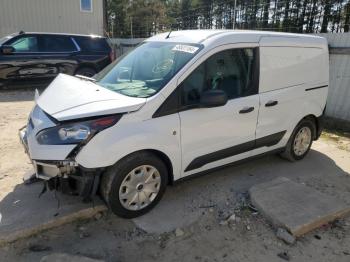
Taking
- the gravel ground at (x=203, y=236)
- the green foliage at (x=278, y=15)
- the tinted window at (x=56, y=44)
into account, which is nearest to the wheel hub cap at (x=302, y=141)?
the gravel ground at (x=203, y=236)

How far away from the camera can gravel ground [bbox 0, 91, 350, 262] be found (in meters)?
3.01

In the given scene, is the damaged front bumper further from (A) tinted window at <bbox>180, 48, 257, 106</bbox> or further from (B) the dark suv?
(B) the dark suv

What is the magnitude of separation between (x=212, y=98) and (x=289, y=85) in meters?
1.59

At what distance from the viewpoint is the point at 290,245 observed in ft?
10.4

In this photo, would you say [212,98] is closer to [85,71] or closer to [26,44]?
[85,71]

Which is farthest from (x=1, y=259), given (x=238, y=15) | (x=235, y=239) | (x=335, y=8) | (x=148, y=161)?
(x=238, y=15)

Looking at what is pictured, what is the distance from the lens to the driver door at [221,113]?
11.7 ft

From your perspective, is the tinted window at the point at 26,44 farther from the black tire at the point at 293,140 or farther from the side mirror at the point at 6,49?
the black tire at the point at 293,140

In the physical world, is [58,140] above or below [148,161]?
above

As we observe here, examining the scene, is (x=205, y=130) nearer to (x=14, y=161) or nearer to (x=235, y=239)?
(x=235, y=239)

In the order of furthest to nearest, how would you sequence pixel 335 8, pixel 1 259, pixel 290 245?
pixel 335 8
pixel 290 245
pixel 1 259

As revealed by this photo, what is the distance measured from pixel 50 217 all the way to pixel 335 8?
395 inches

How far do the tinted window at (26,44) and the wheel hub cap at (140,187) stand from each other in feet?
27.8

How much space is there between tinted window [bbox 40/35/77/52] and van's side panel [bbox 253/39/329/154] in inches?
321
